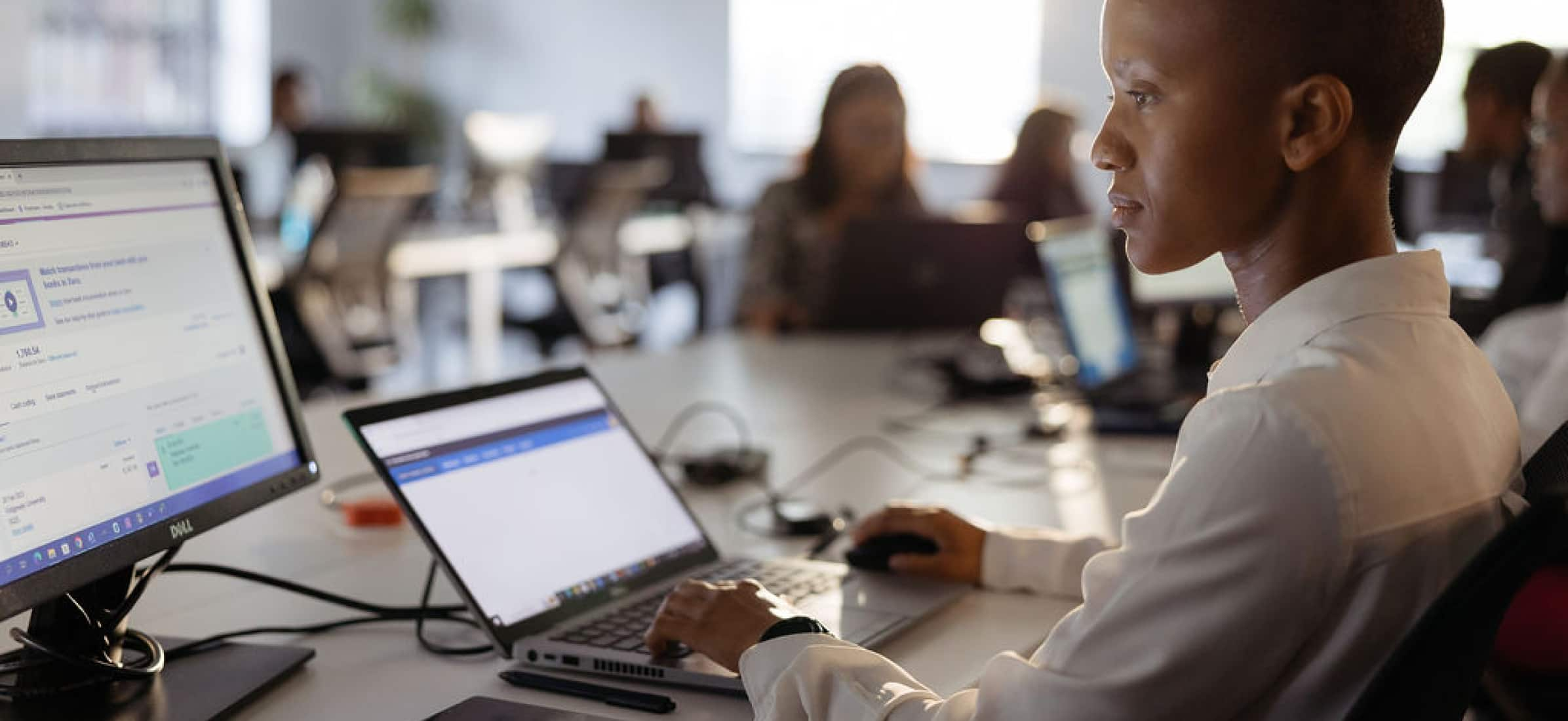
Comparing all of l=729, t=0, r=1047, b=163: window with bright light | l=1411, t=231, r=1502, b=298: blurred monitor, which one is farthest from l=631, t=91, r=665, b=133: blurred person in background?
l=1411, t=231, r=1502, b=298: blurred monitor

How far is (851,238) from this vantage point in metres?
3.08

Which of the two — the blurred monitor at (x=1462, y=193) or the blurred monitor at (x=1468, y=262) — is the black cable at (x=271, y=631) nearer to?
the blurred monitor at (x=1468, y=262)

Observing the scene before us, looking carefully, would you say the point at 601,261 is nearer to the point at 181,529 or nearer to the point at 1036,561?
Result: the point at 1036,561

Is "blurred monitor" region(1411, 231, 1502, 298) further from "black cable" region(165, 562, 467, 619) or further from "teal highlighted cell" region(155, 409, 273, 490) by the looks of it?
"teal highlighted cell" region(155, 409, 273, 490)

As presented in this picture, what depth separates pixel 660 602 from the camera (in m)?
1.32

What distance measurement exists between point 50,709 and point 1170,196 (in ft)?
2.80

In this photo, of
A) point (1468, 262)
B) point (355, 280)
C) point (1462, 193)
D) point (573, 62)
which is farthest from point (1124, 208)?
point (573, 62)

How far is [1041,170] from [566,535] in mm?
4052

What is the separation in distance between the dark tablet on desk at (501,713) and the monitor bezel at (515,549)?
112 millimetres

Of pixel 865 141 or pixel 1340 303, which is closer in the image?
pixel 1340 303

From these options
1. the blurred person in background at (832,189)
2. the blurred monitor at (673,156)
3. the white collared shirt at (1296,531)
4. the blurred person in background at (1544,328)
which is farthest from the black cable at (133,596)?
the blurred monitor at (673,156)

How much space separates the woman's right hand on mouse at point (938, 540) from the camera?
4.68ft

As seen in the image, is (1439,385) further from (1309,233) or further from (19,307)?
(19,307)

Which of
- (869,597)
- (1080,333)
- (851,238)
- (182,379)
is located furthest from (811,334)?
(182,379)
